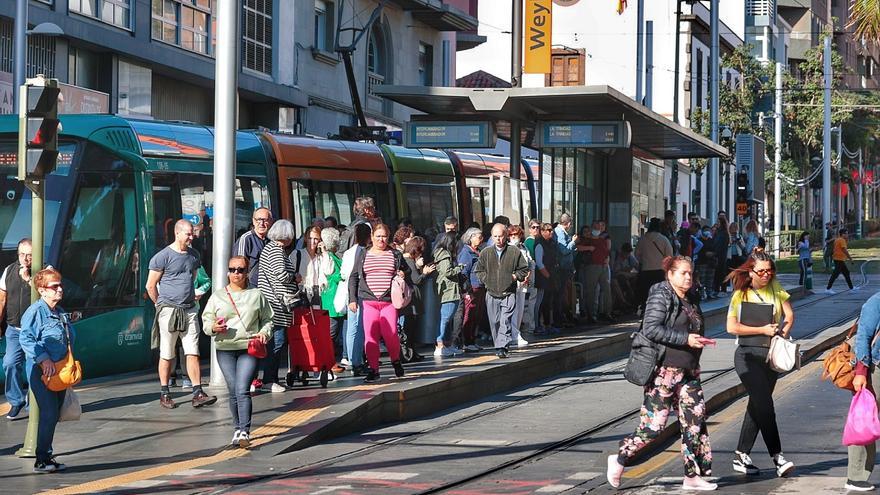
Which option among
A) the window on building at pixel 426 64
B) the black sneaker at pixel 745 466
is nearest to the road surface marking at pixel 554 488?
the black sneaker at pixel 745 466

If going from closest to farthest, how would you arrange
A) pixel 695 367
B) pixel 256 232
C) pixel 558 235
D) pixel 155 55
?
pixel 695 367 → pixel 256 232 → pixel 558 235 → pixel 155 55

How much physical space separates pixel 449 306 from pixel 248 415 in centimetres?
626

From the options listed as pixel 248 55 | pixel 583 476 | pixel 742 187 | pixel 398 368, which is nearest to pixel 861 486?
pixel 583 476

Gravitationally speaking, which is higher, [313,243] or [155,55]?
[155,55]

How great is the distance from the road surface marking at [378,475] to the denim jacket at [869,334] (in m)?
3.41

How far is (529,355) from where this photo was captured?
18.1 m

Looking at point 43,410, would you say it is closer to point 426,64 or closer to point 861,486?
point 861,486

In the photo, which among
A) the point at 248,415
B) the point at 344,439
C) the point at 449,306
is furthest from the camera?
the point at 449,306

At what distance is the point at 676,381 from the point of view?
10.1 meters

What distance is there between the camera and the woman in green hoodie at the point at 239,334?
11.9m

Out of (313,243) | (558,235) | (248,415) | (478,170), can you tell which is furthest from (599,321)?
(248,415)

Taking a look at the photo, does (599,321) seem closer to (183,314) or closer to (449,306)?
(449,306)

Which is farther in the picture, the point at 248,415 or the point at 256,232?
the point at 256,232

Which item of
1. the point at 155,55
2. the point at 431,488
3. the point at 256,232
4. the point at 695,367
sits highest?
the point at 155,55
